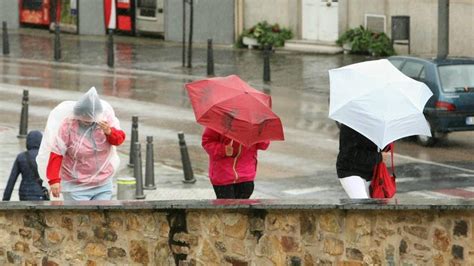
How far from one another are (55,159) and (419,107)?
329 cm

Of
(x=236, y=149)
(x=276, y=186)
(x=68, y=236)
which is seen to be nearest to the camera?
(x=68, y=236)

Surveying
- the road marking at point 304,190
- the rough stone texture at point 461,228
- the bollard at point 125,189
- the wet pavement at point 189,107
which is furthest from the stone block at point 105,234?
the road marking at point 304,190

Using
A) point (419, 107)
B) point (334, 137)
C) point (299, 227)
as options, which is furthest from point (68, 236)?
point (334, 137)

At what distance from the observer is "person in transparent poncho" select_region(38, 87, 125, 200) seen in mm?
12031

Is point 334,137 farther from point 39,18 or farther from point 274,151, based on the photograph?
point 39,18

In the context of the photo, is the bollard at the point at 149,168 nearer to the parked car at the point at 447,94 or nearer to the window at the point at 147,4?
the parked car at the point at 447,94

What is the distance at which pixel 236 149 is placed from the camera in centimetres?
1212

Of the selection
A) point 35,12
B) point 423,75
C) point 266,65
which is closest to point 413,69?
point 423,75

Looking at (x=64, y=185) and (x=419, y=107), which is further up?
(x=419, y=107)

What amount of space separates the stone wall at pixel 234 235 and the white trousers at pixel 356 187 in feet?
3.26

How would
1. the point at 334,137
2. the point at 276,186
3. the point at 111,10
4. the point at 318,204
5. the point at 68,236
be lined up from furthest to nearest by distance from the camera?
the point at 111,10 < the point at 334,137 < the point at 276,186 < the point at 68,236 < the point at 318,204

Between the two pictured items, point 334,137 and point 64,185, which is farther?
point 334,137

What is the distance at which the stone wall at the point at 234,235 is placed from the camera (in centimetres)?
1002

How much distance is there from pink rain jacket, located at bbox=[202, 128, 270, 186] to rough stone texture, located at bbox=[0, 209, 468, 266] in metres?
→ 1.39
